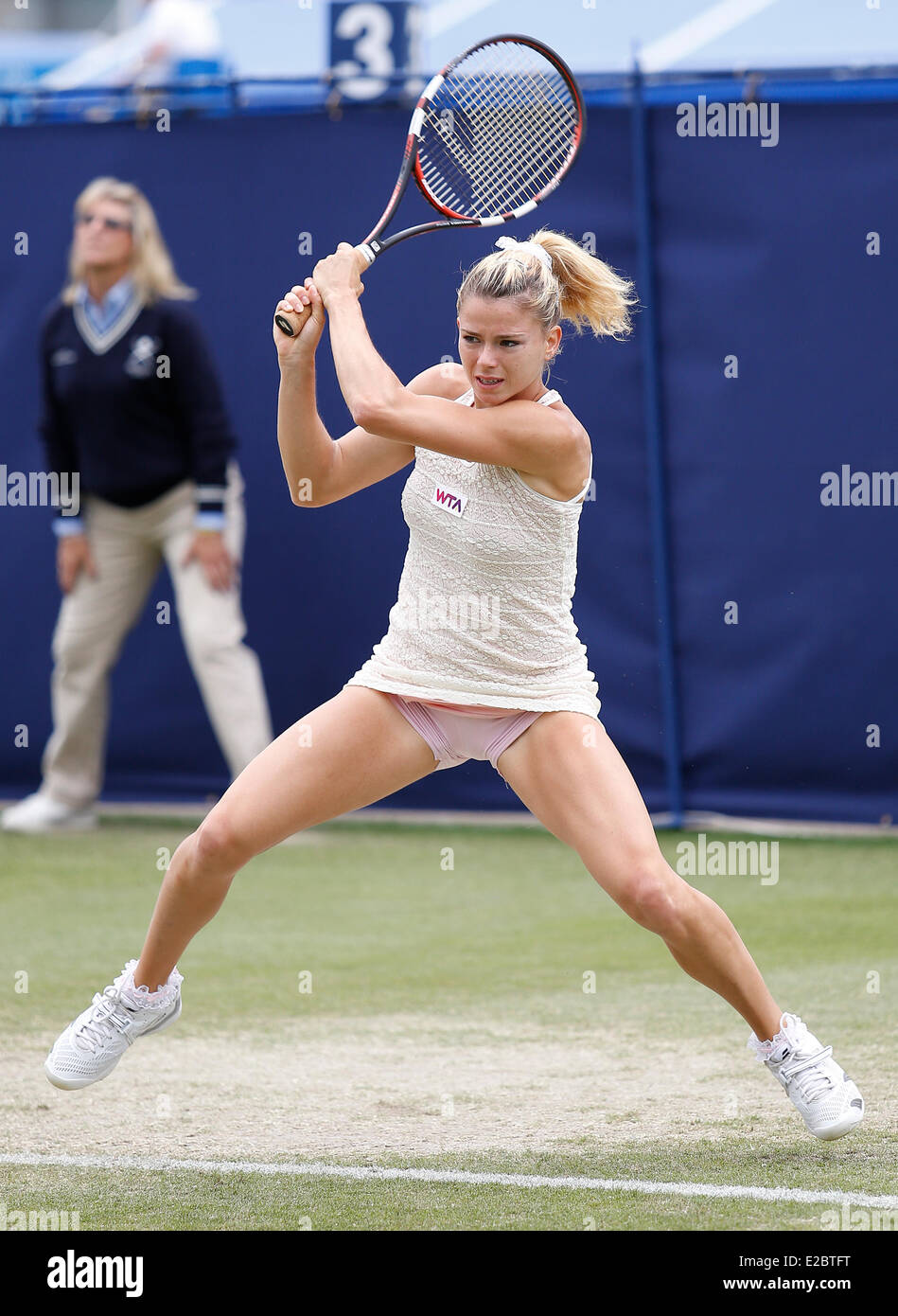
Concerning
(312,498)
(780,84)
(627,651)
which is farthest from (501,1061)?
(780,84)

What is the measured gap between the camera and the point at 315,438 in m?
4.11

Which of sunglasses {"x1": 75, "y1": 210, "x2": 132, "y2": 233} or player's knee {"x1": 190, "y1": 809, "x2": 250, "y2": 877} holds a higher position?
sunglasses {"x1": 75, "y1": 210, "x2": 132, "y2": 233}

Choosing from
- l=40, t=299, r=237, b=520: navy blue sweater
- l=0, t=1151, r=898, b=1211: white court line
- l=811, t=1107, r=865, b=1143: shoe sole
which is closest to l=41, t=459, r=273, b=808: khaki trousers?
l=40, t=299, r=237, b=520: navy blue sweater

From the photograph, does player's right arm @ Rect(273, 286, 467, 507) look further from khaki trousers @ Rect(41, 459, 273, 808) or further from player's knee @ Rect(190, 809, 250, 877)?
khaki trousers @ Rect(41, 459, 273, 808)

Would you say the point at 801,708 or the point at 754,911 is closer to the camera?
the point at 754,911

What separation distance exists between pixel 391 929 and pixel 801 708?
2.34m

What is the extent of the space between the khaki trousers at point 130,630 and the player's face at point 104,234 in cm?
99

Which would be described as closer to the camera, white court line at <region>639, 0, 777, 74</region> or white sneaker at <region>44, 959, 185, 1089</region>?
white sneaker at <region>44, 959, 185, 1089</region>

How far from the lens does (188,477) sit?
820 cm

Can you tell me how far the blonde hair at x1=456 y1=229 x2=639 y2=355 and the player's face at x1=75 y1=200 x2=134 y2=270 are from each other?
4.23 metres

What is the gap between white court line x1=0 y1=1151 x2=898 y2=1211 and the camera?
376 centimetres

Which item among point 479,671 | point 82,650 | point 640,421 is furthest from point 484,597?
point 82,650

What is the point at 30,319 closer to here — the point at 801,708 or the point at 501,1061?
the point at 801,708

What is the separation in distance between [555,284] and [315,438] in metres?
0.60
